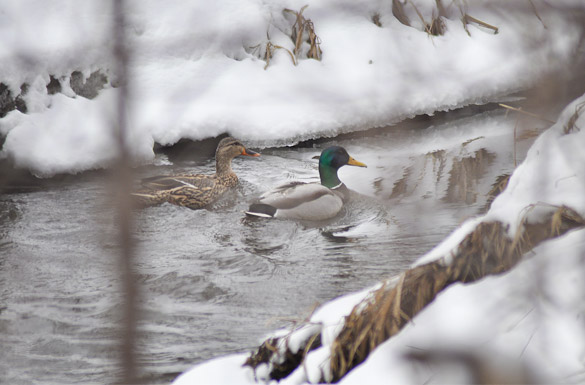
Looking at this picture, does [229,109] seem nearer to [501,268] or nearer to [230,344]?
[230,344]

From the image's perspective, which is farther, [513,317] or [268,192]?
[268,192]

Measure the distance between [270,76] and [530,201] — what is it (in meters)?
6.40

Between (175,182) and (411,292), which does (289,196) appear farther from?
(411,292)

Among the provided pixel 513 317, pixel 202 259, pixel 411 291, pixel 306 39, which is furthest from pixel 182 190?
pixel 513 317

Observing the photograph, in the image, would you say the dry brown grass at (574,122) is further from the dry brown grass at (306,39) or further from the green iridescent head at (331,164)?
the dry brown grass at (306,39)

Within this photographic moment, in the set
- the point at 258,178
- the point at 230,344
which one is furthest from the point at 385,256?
the point at 258,178

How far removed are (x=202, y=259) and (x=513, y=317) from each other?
4401 millimetres

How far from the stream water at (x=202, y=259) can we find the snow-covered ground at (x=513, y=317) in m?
0.40

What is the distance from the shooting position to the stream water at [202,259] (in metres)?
4.19

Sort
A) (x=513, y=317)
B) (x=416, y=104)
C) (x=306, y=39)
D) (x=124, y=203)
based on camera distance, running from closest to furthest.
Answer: (x=124, y=203)
(x=513, y=317)
(x=416, y=104)
(x=306, y=39)

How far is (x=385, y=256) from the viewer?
5535 mm

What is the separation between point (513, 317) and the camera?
5.23 feet

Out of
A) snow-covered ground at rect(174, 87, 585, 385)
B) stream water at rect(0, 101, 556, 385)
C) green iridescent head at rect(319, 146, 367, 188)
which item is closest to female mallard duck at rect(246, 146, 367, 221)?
stream water at rect(0, 101, 556, 385)

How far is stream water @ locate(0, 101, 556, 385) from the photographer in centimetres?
419
